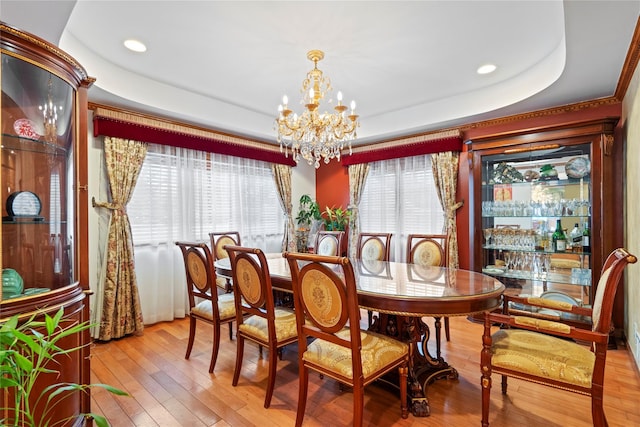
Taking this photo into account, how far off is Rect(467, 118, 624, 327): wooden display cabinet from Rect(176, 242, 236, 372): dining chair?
8.91 feet

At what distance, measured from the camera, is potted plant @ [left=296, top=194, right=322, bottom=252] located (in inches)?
210

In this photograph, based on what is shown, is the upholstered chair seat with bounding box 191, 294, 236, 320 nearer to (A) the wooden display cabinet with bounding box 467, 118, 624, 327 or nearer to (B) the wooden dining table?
(B) the wooden dining table

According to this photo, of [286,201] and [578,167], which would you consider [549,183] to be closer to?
[578,167]

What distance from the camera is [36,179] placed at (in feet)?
5.60

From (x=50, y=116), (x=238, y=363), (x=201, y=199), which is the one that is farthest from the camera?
(x=201, y=199)

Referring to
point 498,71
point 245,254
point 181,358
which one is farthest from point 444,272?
point 181,358

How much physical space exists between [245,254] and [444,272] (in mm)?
1604

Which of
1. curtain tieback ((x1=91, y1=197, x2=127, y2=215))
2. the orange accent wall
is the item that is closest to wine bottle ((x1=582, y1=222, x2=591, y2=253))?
the orange accent wall

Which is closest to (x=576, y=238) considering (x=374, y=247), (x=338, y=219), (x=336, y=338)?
(x=374, y=247)

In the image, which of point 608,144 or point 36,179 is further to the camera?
point 608,144

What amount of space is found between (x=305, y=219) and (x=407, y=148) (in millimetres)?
2009

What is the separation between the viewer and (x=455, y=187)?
13.6 feet

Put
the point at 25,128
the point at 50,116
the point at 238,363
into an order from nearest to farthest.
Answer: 1. the point at 25,128
2. the point at 50,116
3. the point at 238,363

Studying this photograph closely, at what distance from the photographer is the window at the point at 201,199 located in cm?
364
